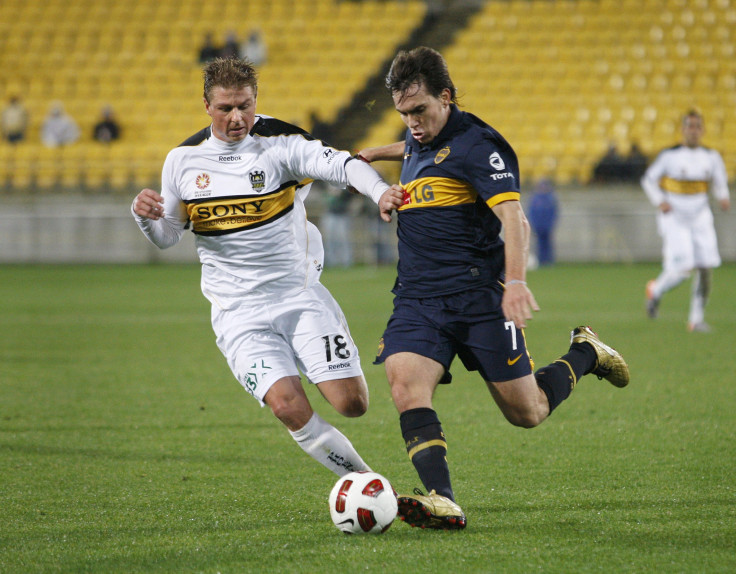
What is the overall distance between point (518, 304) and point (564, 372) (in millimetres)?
1156

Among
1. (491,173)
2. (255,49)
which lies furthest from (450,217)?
(255,49)

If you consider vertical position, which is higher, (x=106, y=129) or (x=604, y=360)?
(x=106, y=129)

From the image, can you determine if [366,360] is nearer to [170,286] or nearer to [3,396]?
[3,396]

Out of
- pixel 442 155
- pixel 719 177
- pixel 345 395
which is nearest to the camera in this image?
pixel 442 155

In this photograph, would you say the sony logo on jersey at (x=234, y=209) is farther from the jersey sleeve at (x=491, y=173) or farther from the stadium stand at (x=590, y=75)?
the stadium stand at (x=590, y=75)

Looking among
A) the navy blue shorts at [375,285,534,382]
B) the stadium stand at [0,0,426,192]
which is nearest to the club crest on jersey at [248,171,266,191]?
the navy blue shorts at [375,285,534,382]

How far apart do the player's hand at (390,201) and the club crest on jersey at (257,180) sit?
811 mm

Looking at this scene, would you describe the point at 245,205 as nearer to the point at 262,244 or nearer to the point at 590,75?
the point at 262,244

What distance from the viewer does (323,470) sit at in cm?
534

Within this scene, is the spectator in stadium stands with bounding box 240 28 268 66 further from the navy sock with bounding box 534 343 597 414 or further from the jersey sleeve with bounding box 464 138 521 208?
the jersey sleeve with bounding box 464 138 521 208

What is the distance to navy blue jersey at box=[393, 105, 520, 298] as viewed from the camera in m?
4.38

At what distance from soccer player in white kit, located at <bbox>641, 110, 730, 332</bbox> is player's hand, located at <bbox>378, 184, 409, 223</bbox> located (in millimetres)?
7710

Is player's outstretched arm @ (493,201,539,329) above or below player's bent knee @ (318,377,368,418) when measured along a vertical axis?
above

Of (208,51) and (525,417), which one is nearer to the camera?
(525,417)
